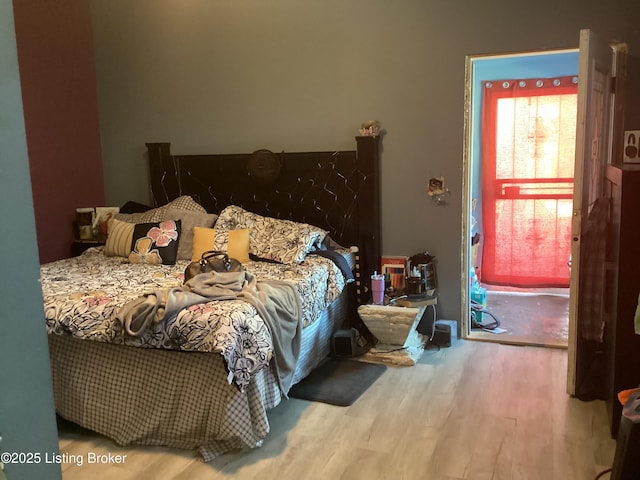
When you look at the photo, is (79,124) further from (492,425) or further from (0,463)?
(0,463)

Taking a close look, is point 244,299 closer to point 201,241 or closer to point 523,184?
point 201,241

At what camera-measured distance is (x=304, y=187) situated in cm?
437

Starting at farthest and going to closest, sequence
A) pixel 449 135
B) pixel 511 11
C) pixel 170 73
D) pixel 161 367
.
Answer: pixel 170 73 < pixel 449 135 < pixel 511 11 < pixel 161 367

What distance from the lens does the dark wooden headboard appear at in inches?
165

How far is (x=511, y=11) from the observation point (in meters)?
3.77

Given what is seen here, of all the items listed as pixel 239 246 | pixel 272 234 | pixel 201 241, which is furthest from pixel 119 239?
pixel 272 234

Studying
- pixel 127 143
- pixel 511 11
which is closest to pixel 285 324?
pixel 511 11

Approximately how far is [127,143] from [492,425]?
148 inches

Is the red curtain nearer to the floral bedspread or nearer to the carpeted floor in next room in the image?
the carpeted floor in next room

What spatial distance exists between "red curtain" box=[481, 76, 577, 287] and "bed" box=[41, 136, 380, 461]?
1.63 metres

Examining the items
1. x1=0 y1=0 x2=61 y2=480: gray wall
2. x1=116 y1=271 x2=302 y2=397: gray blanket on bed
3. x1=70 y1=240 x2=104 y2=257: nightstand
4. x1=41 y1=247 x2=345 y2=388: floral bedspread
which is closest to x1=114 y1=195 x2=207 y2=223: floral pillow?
x1=70 y1=240 x2=104 y2=257: nightstand

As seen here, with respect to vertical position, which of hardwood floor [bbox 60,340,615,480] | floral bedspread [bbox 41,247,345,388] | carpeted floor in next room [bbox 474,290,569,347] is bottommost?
hardwood floor [bbox 60,340,615,480]

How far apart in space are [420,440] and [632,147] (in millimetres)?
1795

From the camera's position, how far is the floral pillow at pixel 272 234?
12.8 feet
